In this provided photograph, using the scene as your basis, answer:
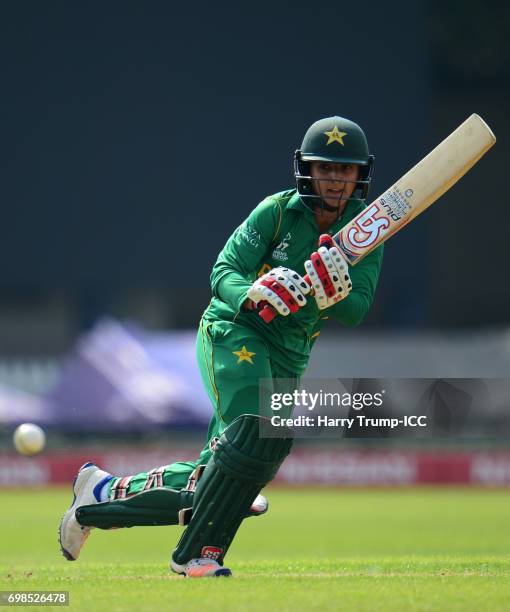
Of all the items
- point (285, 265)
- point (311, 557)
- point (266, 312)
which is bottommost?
point (311, 557)

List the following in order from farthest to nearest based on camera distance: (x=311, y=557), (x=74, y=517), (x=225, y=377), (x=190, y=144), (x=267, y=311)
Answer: (x=190, y=144)
(x=311, y=557)
(x=74, y=517)
(x=225, y=377)
(x=267, y=311)

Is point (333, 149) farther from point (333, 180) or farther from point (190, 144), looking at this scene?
point (190, 144)

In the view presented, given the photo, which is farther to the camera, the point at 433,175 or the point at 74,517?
the point at 74,517

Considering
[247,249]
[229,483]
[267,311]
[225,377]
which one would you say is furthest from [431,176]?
[229,483]

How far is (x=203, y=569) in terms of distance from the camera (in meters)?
4.46

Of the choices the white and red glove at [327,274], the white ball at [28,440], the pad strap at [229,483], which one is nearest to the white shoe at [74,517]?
the pad strap at [229,483]

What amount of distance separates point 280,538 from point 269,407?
6425 mm

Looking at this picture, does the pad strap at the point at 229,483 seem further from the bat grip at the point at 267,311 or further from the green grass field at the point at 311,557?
the bat grip at the point at 267,311

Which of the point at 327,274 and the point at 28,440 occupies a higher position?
the point at 327,274

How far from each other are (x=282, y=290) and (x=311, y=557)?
4078 millimetres

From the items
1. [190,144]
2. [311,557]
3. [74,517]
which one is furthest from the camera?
[190,144]

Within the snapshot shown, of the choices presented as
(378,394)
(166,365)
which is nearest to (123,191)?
(166,365)

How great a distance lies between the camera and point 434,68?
23.0 metres

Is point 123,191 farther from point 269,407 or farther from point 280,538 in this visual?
point 269,407
